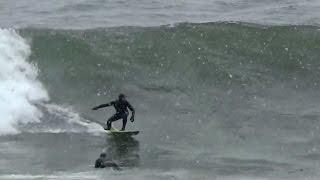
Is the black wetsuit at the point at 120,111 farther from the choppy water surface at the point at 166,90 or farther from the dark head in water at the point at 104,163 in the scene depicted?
the dark head in water at the point at 104,163

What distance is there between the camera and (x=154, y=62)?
27.1 m

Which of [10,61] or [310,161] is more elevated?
[10,61]

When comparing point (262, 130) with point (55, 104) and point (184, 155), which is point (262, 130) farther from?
point (55, 104)

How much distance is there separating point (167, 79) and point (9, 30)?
7.75 m

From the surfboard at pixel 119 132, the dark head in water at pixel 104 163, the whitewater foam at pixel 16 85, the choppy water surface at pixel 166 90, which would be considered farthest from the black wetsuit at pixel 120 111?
the dark head in water at pixel 104 163

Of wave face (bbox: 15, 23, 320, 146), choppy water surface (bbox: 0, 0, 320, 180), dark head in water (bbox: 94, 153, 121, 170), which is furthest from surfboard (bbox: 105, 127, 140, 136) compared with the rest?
dark head in water (bbox: 94, 153, 121, 170)

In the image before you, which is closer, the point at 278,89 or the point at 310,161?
the point at 310,161

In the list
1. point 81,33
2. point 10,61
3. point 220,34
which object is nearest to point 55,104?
point 10,61

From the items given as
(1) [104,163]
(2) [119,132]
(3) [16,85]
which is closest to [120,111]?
(2) [119,132]

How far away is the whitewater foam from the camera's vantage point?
2244 cm

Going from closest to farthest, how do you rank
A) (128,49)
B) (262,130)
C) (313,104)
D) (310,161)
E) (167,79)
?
1. (310,161)
2. (262,130)
3. (313,104)
4. (167,79)
5. (128,49)

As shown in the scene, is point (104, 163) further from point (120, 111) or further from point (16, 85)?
point (16, 85)

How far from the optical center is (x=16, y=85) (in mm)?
24922

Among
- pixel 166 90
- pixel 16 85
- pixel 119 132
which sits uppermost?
pixel 16 85
